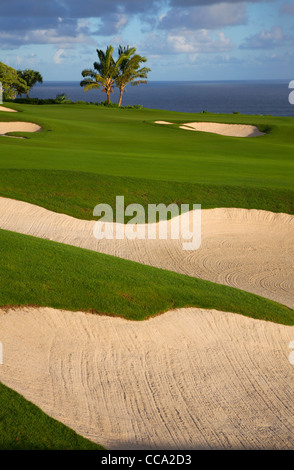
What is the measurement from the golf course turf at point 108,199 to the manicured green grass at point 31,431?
0.01 m

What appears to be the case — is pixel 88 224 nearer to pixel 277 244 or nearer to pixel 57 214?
pixel 57 214

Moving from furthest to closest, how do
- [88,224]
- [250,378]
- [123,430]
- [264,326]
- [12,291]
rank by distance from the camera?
[88,224], [264,326], [12,291], [250,378], [123,430]

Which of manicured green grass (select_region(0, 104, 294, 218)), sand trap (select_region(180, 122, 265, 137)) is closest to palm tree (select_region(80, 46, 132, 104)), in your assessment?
sand trap (select_region(180, 122, 265, 137))

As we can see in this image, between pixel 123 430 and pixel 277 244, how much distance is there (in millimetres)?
9050

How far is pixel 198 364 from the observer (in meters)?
7.45

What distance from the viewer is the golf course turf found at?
26.8ft

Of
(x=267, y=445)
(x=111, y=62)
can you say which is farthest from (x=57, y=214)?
Result: (x=111, y=62)

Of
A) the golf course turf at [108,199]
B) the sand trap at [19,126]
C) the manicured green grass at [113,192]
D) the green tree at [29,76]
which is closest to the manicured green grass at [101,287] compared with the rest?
the golf course turf at [108,199]

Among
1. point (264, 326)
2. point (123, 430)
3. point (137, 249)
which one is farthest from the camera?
point (137, 249)

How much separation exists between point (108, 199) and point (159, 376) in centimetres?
853

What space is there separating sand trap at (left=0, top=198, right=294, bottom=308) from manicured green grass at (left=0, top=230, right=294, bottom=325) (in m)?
1.54

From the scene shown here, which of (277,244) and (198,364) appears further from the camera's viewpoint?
(277,244)

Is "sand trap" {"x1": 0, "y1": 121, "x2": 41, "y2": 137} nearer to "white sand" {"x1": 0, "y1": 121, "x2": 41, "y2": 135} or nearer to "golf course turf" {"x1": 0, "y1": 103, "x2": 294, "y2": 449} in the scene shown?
"white sand" {"x1": 0, "y1": 121, "x2": 41, "y2": 135}

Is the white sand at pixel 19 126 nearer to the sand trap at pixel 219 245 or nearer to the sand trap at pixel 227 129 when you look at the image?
the sand trap at pixel 227 129
